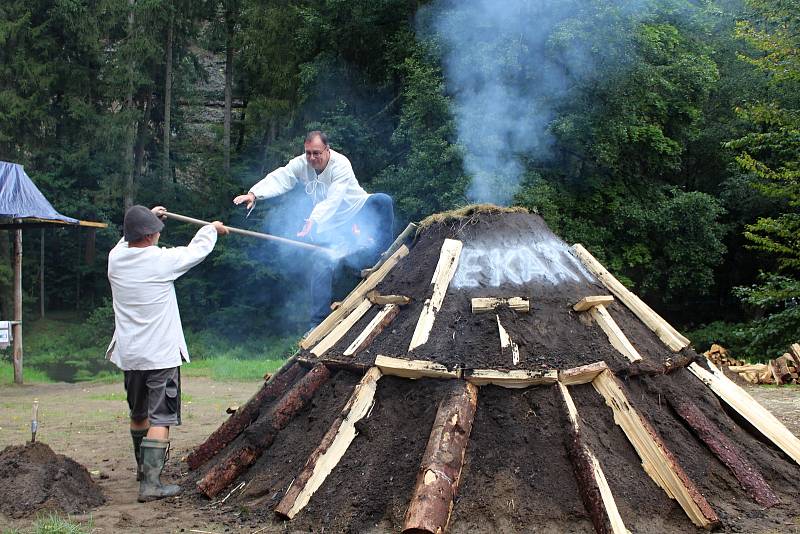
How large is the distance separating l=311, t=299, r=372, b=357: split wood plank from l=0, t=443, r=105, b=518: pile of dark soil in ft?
6.08

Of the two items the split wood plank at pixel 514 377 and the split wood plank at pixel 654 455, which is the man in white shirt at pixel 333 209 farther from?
the split wood plank at pixel 654 455

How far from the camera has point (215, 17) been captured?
1166 inches

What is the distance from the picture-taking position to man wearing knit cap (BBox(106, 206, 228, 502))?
224 inches

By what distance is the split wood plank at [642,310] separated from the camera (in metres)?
6.16

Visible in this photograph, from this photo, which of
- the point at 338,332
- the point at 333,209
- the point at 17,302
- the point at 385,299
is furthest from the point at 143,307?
the point at 17,302

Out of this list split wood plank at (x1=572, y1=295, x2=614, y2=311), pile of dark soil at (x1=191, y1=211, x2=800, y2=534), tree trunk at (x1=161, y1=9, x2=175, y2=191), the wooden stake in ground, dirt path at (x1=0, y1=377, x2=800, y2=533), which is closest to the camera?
pile of dark soil at (x1=191, y1=211, x2=800, y2=534)

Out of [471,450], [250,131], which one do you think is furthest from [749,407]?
[250,131]

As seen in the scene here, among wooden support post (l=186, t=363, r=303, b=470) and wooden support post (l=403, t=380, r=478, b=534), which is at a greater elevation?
wooden support post (l=403, t=380, r=478, b=534)

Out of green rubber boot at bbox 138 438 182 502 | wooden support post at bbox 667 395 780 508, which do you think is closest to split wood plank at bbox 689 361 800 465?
wooden support post at bbox 667 395 780 508

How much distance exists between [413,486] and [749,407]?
2.99 m

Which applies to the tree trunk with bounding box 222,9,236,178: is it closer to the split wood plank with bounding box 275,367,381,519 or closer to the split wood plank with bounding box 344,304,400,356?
the split wood plank with bounding box 344,304,400,356

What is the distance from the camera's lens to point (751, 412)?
6.05 meters

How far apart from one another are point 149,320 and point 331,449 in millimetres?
1759

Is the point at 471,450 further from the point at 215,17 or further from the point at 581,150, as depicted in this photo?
the point at 215,17
